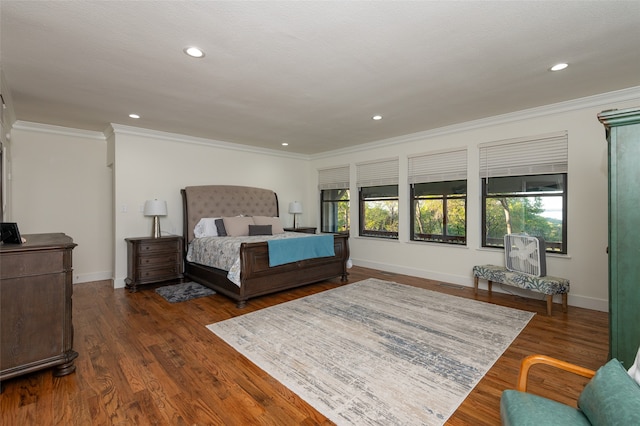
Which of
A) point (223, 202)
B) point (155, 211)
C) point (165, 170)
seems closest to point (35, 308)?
point (155, 211)

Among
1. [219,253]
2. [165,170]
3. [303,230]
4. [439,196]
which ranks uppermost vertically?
[165,170]

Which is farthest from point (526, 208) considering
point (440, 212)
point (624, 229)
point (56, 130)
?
point (56, 130)

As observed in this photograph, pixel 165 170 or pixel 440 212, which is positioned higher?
pixel 165 170

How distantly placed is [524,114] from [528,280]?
219cm

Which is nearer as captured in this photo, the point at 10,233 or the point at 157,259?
the point at 10,233

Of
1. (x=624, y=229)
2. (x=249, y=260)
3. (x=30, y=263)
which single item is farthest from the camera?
(x=249, y=260)

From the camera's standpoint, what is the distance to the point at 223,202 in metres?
5.61

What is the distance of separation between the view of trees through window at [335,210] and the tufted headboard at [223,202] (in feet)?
4.33

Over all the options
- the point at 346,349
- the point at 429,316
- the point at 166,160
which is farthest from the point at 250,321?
the point at 166,160

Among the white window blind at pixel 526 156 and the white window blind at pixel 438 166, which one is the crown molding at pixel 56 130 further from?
the white window blind at pixel 526 156

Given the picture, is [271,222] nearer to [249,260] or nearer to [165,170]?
[249,260]

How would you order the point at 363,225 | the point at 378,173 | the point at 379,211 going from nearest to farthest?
the point at 378,173 < the point at 379,211 < the point at 363,225

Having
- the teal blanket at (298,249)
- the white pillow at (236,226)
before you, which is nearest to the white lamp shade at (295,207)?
Answer: the white pillow at (236,226)

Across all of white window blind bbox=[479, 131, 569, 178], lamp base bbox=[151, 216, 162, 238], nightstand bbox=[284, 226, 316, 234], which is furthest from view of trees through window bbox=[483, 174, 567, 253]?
lamp base bbox=[151, 216, 162, 238]
